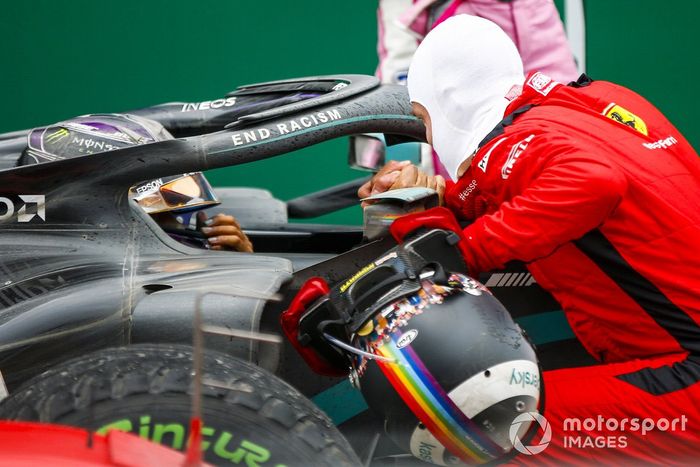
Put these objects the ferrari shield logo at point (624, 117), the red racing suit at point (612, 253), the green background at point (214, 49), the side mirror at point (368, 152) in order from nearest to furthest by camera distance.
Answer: the red racing suit at point (612, 253) → the ferrari shield logo at point (624, 117) → the side mirror at point (368, 152) → the green background at point (214, 49)

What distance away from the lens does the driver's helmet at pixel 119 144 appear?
2484mm

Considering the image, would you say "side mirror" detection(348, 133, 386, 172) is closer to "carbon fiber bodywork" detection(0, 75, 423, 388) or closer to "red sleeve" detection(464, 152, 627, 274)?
"carbon fiber bodywork" detection(0, 75, 423, 388)

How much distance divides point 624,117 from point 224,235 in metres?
1.11

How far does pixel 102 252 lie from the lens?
7.27 feet

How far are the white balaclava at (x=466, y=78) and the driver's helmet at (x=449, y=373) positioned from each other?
50 centimetres

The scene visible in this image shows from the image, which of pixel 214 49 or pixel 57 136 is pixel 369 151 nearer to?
pixel 57 136

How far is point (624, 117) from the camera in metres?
2.32

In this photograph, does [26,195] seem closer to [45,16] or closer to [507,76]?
[507,76]

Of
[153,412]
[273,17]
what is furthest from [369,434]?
[273,17]

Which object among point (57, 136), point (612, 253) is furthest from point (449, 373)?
point (57, 136)

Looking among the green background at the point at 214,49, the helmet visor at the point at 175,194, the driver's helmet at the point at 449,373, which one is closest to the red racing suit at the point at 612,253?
the driver's helmet at the point at 449,373

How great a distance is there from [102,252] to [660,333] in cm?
121

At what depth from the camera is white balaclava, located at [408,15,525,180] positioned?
2352 mm

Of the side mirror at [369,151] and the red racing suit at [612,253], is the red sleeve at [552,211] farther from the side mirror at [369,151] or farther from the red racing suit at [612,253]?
the side mirror at [369,151]
